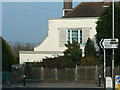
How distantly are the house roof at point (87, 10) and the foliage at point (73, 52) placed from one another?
5454mm

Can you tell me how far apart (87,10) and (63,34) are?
16.9 ft

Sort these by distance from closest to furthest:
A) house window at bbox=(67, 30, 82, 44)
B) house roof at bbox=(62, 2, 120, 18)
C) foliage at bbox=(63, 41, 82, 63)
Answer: foliage at bbox=(63, 41, 82, 63) < house window at bbox=(67, 30, 82, 44) < house roof at bbox=(62, 2, 120, 18)

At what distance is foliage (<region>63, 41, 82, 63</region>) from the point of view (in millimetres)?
32375

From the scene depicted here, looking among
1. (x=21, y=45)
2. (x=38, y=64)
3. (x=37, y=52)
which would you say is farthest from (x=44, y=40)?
(x=21, y=45)

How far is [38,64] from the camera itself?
100.0 ft

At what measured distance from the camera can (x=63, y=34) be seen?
37.5 meters

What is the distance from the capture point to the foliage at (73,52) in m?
32.4

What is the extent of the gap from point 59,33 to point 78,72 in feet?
31.4

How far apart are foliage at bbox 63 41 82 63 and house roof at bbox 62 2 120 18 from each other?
545 cm

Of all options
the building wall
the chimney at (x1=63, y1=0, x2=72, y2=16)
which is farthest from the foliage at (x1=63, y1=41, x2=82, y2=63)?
the chimney at (x1=63, y1=0, x2=72, y2=16)

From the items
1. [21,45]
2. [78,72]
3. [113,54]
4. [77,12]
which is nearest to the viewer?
[113,54]

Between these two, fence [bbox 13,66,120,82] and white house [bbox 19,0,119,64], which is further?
white house [bbox 19,0,119,64]

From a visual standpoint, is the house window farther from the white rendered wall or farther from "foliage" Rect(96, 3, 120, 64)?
"foliage" Rect(96, 3, 120, 64)

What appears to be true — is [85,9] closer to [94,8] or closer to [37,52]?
[94,8]
